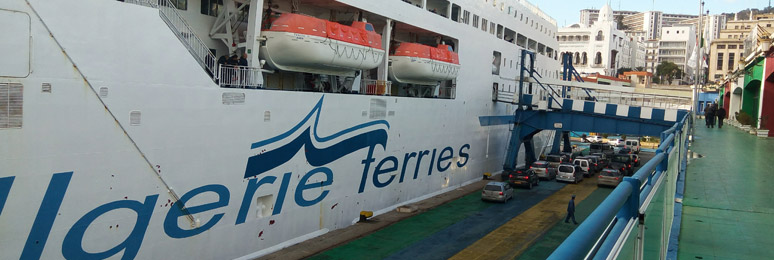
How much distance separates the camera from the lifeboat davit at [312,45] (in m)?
16.2

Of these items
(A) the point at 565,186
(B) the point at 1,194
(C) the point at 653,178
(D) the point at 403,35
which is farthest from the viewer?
(A) the point at 565,186

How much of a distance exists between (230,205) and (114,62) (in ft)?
15.2

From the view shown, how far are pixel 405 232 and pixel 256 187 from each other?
6126 millimetres

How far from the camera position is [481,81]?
3069 cm

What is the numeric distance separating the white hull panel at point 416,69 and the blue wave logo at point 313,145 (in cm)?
317

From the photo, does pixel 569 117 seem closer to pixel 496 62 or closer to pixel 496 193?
pixel 496 62

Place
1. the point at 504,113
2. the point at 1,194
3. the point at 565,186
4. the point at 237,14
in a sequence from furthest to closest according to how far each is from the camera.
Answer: the point at 504,113 → the point at 565,186 → the point at 237,14 → the point at 1,194

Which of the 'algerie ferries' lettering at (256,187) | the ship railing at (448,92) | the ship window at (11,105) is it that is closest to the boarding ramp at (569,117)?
the ship railing at (448,92)

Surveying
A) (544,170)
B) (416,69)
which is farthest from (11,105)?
(544,170)

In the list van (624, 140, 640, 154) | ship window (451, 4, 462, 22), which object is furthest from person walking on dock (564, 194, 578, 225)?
van (624, 140, 640, 154)

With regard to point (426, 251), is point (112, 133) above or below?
above

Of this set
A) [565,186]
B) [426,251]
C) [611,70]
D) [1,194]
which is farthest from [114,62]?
[611,70]

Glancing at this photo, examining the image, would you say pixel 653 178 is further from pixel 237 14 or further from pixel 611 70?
pixel 611 70

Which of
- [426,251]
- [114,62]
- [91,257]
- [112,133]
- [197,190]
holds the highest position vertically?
[114,62]
